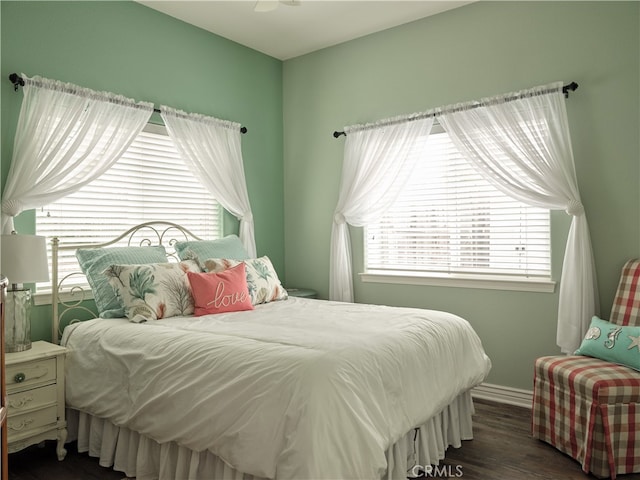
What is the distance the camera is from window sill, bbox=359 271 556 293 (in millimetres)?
3402

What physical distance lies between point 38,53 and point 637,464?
13.4 feet

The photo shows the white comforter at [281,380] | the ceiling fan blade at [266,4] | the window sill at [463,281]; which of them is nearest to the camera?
the white comforter at [281,380]

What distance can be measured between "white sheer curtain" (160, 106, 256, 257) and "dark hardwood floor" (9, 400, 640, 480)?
2098 mm

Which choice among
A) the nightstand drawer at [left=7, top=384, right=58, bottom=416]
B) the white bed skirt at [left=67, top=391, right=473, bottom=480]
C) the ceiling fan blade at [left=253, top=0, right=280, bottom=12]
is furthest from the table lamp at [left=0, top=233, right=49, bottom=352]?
the ceiling fan blade at [left=253, top=0, right=280, bottom=12]

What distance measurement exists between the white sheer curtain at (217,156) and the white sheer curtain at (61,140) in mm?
415

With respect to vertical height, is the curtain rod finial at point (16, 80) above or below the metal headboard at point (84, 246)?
above

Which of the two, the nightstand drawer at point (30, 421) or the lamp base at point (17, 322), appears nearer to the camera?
the nightstand drawer at point (30, 421)

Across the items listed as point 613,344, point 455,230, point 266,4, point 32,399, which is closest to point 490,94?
point 455,230

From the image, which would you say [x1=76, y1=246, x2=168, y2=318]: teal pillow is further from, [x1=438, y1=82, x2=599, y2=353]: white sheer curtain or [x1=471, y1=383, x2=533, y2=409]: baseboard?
[x1=471, y1=383, x2=533, y2=409]: baseboard

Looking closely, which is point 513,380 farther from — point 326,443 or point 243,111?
point 243,111

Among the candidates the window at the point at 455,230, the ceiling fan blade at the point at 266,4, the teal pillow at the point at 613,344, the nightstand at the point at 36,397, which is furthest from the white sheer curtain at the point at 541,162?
the nightstand at the point at 36,397

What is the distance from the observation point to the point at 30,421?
2523 millimetres

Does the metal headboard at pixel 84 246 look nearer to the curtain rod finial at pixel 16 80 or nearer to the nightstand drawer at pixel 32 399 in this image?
the nightstand drawer at pixel 32 399

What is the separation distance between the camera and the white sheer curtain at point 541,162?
3.11m
